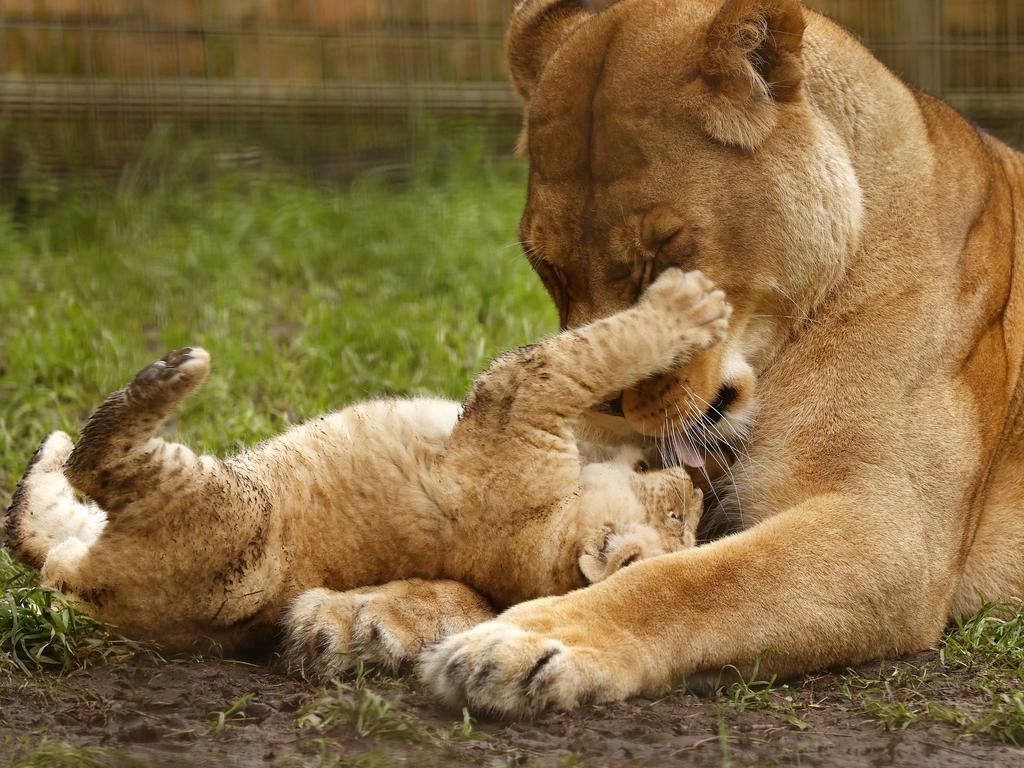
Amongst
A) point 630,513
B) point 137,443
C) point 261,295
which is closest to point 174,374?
point 137,443

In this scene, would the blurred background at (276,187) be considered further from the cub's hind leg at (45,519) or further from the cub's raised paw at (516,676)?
the cub's raised paw at (516,676)

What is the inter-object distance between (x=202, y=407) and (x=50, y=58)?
267 cm

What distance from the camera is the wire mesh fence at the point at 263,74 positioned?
6.20m

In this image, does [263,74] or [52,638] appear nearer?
[52,638]

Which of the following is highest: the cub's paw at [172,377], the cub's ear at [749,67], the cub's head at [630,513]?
the cub's ear at [749,67]

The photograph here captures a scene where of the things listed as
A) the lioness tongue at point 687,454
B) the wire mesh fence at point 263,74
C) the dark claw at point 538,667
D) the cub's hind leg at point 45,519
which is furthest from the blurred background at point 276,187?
the dark claw at point 538,667

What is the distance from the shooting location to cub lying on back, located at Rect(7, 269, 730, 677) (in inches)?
99.0

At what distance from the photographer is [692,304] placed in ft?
9.32

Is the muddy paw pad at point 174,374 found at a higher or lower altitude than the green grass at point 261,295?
higher

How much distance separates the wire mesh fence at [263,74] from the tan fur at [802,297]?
11.0ft

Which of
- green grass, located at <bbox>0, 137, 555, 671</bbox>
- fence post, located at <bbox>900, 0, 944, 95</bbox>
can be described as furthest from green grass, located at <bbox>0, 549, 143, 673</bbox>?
fence post, located at <bbox>900, 0, 944, 95</bbox>

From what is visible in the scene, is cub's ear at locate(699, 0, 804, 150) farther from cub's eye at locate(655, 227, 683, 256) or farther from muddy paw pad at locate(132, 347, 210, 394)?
muddy paw pad at locate(132, 347, 210, 394)

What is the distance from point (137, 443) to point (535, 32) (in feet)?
5.21

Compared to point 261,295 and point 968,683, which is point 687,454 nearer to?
point 968,683
